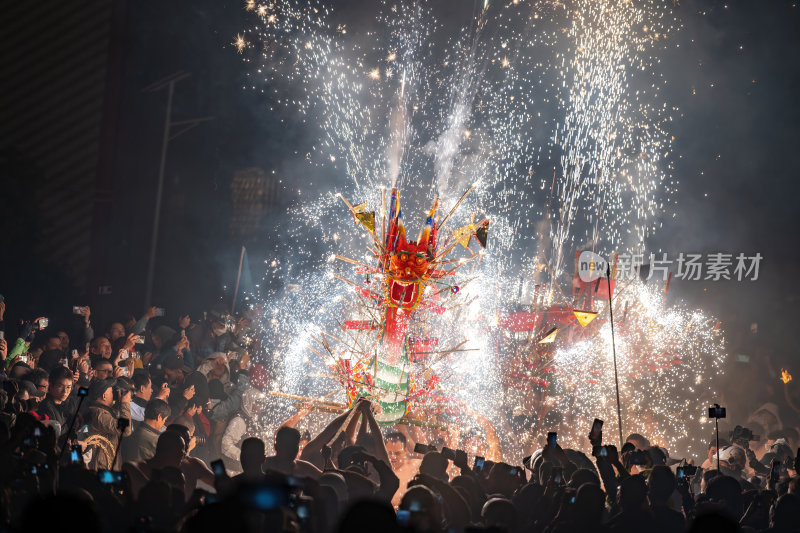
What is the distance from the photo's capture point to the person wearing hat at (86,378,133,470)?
181 inches

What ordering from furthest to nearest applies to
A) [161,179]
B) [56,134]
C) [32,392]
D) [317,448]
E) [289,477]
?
1. [161,179]
2. [56,134]
3. [32,392]
4. [317,448]
5. [289,477]

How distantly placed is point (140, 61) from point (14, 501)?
840 centimetres

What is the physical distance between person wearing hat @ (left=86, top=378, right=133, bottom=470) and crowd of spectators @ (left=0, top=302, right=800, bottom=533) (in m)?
0.01

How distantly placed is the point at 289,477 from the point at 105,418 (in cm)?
295

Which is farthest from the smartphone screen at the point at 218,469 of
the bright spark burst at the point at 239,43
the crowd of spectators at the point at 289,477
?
the bright spark burst at the point at 239,43

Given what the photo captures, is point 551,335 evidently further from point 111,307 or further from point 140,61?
point 140,61

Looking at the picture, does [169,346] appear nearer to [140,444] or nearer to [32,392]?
[32,392]

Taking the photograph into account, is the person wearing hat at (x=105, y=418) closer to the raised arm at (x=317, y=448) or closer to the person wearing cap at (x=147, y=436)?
the person wearing cap at (x=147, y=436)

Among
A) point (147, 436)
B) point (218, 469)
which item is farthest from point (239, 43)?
point (218, 469)

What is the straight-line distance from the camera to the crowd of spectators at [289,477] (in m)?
2.13

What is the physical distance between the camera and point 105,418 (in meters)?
4.83

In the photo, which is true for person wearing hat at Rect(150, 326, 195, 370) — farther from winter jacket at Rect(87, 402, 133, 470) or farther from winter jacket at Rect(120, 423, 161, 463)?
winter jacket at Rect(120, 423, 161, 463)

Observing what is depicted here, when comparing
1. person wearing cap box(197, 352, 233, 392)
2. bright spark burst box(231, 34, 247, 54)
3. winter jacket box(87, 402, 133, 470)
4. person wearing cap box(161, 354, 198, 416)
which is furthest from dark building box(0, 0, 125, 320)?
winter jacket box(87, 402, 133, 470)

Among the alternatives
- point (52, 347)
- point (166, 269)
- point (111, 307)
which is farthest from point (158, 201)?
point (52, 347)
